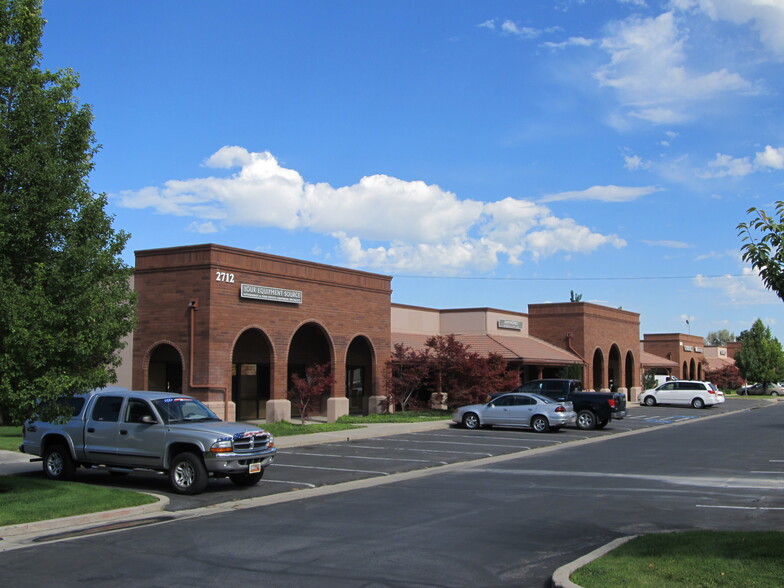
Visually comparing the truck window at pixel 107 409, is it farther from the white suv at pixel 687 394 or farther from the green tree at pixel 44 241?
the white suv at pixel 687 394

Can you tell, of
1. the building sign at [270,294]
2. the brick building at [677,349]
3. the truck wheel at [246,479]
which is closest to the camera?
the truck wheel at [246,479]

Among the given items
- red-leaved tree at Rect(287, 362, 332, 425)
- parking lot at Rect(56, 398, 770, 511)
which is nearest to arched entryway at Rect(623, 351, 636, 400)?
parking lot at Rect(56, 398, 770, 511)

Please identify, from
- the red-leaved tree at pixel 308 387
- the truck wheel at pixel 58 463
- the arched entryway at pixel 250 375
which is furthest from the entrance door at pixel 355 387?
the truck wheel at pixel 58 463

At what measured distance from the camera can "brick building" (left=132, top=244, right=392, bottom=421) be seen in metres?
26.1

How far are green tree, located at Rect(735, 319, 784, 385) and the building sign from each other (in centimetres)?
6106

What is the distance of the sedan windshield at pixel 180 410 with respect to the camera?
48.0 feet

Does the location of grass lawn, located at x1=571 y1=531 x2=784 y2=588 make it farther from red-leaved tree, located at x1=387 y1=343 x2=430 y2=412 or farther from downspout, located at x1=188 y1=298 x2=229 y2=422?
red-leaved tree, located at x1=387 y1=343 x2=430 y2=412

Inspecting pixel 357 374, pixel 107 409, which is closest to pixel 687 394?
pixel 357 374

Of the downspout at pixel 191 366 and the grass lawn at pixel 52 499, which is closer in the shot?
the grass lawn at pixel 52 499

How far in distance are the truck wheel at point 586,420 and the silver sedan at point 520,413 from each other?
118 cm

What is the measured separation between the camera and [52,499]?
12.4 meters

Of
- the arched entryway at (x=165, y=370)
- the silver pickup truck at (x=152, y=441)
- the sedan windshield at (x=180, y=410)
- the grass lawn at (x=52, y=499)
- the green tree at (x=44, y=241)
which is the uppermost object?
the green tree at (x=44, y=241)

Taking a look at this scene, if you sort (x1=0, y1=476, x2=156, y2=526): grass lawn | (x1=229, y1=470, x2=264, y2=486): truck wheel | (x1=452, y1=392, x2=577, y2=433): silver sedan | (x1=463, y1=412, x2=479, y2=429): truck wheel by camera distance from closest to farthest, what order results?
1. (x1=0, y1=476, x2=156, y2=526): grass lawn
2. (x1=229, y1=470, x2=264, y2=486): truck wheel
3. (x1=452, y1=392, x2=577, y2=433): silver sedan
4. (x1=463, y1=412, x2=479, y2=429): truck wheel

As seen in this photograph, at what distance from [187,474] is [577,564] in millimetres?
7920
